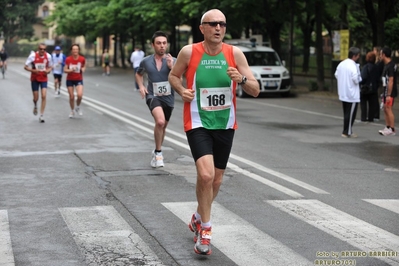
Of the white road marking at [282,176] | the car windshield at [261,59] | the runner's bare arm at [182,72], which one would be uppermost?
the runner's bare arm at [182,72]

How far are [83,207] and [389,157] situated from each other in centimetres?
635

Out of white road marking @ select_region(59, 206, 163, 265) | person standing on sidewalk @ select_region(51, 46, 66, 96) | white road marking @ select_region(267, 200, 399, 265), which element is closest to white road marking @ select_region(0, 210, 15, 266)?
white road marking @ select_region(59, 206, 163, 265)

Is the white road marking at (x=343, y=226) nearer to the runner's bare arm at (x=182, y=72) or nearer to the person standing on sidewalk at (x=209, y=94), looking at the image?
the person standing on sidewalk at (x=209, y=94)

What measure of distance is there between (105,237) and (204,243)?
106cm

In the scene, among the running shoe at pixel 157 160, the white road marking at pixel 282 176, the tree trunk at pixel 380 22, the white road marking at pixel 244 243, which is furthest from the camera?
the tree trunk at pixel 380 22

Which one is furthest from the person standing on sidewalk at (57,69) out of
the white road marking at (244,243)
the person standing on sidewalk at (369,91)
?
the white road marking at (244,243)

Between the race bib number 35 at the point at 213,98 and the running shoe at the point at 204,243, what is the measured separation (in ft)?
3.25

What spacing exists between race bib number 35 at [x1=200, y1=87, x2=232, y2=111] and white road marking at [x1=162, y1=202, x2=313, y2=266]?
3.77 feet

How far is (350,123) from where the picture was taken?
1669 centimetres

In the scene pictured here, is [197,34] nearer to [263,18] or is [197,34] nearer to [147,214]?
[263,18]

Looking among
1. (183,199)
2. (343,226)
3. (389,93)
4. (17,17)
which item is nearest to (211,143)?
(343,226)

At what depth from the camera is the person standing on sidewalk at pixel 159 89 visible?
1209 cm

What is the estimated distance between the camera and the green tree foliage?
99.3m

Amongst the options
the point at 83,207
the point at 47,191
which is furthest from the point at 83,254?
the point at 47,191
